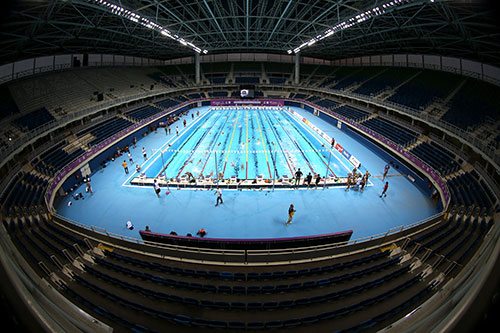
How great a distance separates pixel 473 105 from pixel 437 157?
7933 mm

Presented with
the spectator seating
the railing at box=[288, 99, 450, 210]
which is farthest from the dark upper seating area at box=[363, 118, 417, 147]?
the spectator seating

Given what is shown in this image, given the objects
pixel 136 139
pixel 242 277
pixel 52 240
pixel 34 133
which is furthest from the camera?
pixel 136 139

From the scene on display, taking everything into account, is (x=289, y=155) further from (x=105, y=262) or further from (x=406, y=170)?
(x=105, y=262)

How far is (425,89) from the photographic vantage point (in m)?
25.2

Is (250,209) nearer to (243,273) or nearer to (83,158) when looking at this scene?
(243,273)

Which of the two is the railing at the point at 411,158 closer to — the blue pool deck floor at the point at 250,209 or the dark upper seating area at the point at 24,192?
the blue pool deck floor at the point at 250,209

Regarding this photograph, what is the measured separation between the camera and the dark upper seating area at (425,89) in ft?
75.5

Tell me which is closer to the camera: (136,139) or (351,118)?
(136,139)

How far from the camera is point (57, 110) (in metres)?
20.3

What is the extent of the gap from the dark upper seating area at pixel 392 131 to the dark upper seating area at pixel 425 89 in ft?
9.52

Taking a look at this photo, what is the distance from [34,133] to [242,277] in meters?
19.3

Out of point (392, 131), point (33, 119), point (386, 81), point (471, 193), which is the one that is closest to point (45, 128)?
point (33, 119)

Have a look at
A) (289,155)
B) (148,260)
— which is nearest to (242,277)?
(148,260)

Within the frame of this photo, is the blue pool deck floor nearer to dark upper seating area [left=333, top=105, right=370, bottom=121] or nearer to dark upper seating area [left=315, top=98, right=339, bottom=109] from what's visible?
dark upper seating area [left=333, top=105, right=370, bottom=121]
